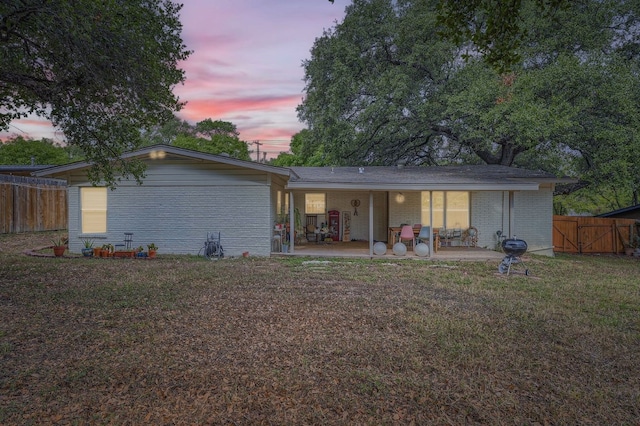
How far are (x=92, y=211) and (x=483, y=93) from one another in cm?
1450

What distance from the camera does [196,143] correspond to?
133 ft

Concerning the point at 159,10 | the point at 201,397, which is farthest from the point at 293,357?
the point at 159,10

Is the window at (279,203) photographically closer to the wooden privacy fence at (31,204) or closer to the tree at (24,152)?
the wooden privacy fence at (31,204)

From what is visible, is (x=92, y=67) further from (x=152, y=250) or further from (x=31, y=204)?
(x=31, y=204)

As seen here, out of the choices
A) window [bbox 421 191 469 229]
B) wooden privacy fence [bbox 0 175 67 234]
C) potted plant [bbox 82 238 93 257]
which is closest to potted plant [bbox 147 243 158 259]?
potted plant [bbox 82 238 93 257]

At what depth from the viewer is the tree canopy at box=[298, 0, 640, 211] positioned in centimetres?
1457

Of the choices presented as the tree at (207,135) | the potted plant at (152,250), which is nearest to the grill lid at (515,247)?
the potted plant at (152,250)

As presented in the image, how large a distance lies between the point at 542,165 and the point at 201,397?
64.0ft

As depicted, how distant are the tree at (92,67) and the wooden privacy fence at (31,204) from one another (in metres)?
11.4

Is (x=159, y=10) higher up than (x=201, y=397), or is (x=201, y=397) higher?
(x=159, y=10)

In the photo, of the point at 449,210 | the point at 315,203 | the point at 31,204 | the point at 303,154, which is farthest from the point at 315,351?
the point at 31,204

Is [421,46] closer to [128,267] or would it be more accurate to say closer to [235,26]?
[235,26]

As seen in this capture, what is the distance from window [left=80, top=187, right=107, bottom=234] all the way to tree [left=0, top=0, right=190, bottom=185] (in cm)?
460

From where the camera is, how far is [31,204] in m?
18.1
